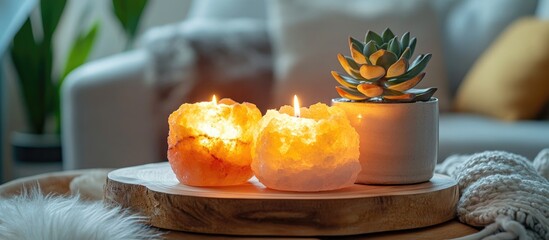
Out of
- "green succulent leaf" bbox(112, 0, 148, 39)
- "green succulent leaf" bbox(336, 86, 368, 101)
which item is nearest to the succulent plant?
"green succulent leaf" bbox(336, 86, 368, 101)

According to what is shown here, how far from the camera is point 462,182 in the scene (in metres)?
1.14

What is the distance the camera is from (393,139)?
41.9 inches

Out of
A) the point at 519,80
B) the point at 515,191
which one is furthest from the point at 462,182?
the point at 519,80

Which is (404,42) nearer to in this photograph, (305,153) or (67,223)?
(305,153)

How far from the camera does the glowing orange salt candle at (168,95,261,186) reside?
3.40 feet

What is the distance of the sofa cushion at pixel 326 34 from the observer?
2641mm

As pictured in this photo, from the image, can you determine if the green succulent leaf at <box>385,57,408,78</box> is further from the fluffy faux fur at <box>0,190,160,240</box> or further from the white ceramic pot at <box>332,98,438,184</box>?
the fluffy faux fur at <box>0,190,160,240</box>

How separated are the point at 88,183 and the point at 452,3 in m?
1.91

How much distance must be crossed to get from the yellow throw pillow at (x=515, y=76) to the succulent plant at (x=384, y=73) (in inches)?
60.5

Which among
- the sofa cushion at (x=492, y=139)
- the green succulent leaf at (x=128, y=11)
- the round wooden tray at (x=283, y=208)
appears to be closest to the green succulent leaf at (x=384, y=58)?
the round wooden tray at (x=283, y=208)

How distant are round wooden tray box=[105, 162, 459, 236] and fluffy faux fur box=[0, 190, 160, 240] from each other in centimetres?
4

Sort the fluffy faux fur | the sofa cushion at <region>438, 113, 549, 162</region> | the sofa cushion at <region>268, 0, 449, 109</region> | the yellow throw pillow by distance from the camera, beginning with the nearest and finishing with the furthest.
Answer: the fluffy faux fur
the sofa cushion at <region>438, 113, 549, 162</region>
the yellow throw pillow
the sofa cushion at <region>268, 0, 449, 109</region>

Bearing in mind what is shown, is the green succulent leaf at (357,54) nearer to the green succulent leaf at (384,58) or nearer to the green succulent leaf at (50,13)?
the green succulent leaf at (384,58)

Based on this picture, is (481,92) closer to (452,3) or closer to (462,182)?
(452,3)
